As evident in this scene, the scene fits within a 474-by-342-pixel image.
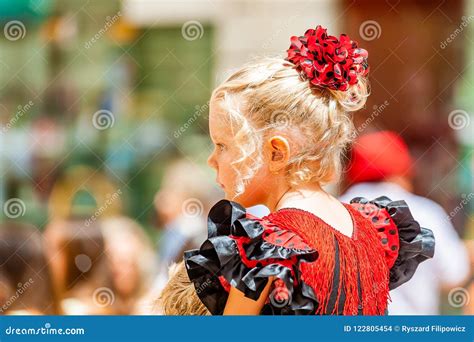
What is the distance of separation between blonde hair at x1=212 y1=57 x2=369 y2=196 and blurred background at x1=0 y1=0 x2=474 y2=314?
1.41m

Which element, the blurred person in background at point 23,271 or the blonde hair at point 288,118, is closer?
the blonde hair at point 288,118

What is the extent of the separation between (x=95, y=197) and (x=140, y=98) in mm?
533

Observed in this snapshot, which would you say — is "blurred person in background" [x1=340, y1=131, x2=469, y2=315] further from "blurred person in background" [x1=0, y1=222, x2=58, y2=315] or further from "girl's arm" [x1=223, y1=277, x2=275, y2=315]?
"blurred person in background" [x1=0, y1=222, x2=58, y2=315]

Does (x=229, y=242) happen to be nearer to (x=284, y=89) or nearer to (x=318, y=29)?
(x=284, y=89)

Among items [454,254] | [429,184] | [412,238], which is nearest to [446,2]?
[429,184]

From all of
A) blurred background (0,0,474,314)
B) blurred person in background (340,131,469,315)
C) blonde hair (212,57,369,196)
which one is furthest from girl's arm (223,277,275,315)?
blurred background (0,0,474,314)

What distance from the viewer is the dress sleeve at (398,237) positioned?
94.0 inches

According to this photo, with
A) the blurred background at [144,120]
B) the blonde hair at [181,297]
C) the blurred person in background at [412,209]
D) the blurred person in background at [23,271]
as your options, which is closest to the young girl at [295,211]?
the blonde hair at [181,297]

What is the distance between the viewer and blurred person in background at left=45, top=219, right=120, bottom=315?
3.84 m

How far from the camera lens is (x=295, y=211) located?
2.16 metres

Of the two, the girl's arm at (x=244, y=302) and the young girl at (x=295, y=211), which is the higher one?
→ the young girl at (x=295, y=211)

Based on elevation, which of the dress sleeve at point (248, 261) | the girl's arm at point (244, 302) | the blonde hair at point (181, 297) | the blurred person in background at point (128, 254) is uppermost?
the dress sleeve at point (248, 261)

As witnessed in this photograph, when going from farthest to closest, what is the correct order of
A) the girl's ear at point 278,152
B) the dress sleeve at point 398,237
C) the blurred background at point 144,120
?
the blurred background at point 144,120, the dress sleeve at point 398,237, the girl's ear at point 278,152

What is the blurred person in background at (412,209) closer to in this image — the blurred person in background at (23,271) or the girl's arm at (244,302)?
the girl's arm at (244,302)
